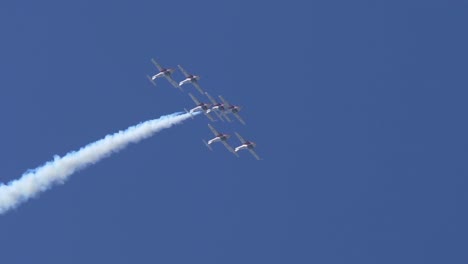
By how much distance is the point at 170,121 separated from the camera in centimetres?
8781

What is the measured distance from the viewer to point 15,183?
76.4m

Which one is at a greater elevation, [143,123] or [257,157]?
[143,123]

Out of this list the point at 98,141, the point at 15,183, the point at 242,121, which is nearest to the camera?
the point at 15,183

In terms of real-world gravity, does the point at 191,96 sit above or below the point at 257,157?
above

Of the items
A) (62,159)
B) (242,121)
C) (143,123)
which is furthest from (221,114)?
(62,159)

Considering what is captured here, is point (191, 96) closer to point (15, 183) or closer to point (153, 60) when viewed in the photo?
point (153, 60)

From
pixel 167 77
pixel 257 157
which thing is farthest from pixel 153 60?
pixel 257 157

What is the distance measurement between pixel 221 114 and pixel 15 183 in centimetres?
2354

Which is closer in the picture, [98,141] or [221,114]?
[98,141]

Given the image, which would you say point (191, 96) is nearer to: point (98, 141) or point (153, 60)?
point (153, 60)

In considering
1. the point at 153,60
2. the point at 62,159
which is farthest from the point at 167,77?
the point at 62,159

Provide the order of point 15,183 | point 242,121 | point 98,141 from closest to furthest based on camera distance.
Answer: point 15,183 → point 98,141 → point 242,121

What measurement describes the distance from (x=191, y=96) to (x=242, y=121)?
629cm

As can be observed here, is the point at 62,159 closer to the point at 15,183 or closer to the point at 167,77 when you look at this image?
the point at 15,183
